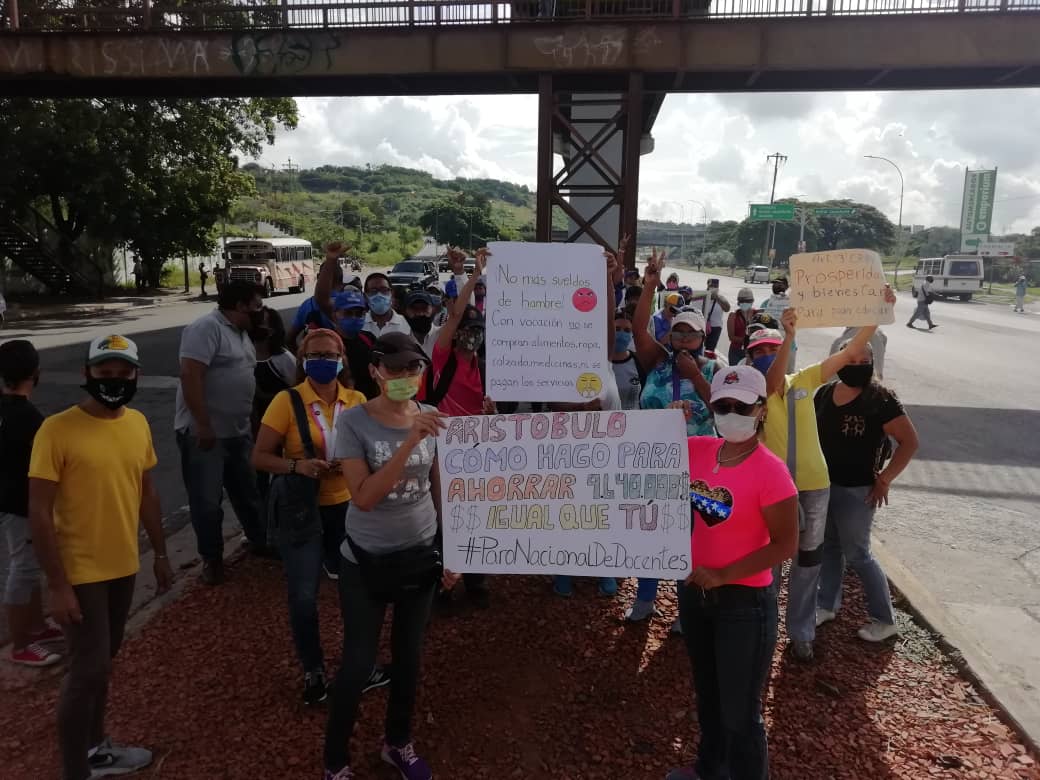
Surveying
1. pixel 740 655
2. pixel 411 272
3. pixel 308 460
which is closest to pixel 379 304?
pixel 308 460

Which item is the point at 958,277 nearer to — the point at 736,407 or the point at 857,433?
the point at 857,433

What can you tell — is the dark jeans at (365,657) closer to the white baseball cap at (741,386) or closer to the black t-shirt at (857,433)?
the white baseball cap at (741,386)

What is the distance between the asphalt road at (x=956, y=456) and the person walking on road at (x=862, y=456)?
84 cm

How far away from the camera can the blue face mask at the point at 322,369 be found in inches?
134

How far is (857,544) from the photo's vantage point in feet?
13.3

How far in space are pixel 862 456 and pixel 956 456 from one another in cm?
533

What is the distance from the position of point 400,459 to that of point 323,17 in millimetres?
11263

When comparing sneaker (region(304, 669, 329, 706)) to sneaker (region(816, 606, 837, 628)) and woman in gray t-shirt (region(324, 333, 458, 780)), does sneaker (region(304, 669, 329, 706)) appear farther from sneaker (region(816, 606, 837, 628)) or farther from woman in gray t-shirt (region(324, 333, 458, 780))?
sneaker (region(816, 606, 837, 628))

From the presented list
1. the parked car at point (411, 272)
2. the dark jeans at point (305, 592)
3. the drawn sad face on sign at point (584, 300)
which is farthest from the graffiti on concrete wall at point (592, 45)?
the parked car at point (411, 272)

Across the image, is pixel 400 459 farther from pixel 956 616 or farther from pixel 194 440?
pixel 956 616

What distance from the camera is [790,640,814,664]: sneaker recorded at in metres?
3.91

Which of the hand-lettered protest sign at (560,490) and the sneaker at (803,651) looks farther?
the sneaker at (803,651)

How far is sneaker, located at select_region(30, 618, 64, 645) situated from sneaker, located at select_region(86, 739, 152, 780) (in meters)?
1.16

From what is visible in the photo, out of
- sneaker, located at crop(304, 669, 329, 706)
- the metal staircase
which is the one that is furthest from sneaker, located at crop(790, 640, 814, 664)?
the metal staircase
